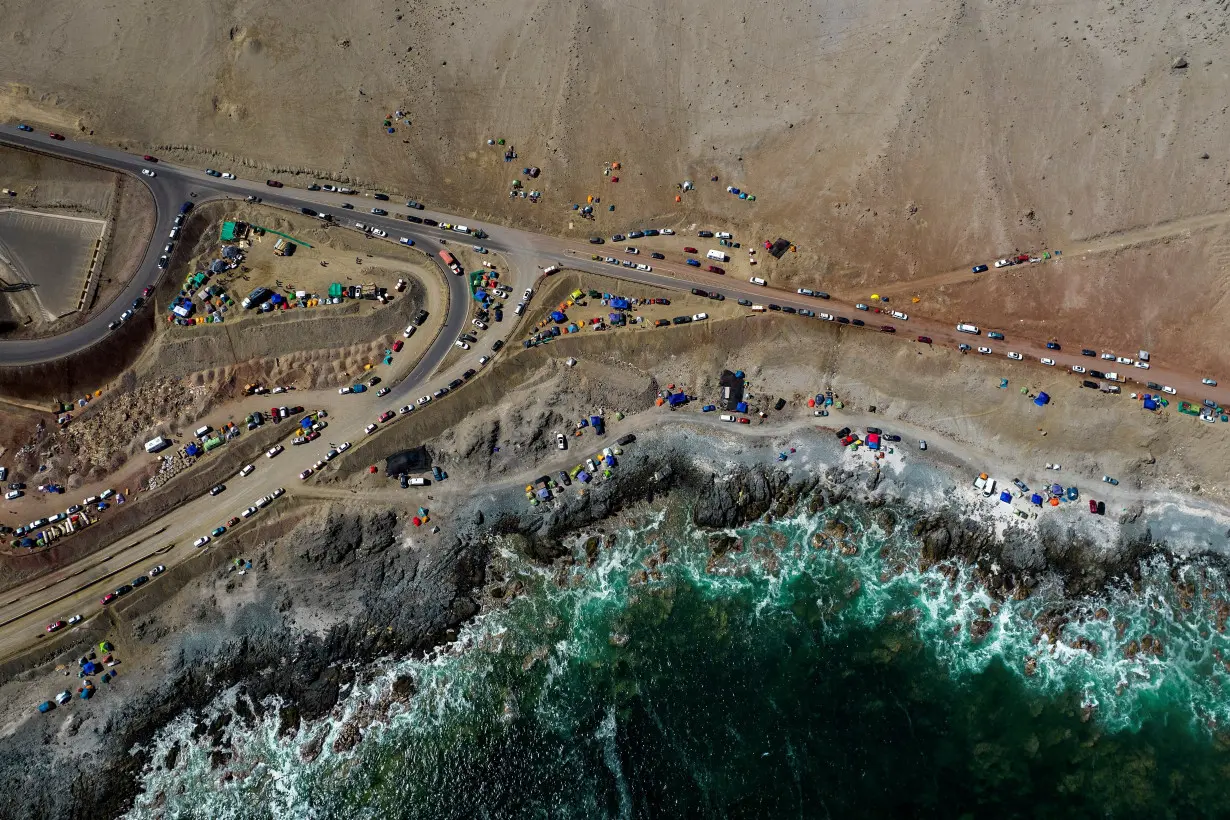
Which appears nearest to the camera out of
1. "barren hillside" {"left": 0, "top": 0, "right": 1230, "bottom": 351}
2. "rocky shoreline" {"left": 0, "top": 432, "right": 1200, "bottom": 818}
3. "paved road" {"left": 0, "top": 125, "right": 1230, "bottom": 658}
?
"rocky shoreline" {"left": 0, "top": 432, "right": 1200, "bottom": 818}

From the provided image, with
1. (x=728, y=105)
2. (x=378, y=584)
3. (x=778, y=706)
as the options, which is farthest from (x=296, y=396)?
(x=778, y=706)

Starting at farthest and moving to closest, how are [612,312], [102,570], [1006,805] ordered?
[612,312], [102,570], [1006,805]

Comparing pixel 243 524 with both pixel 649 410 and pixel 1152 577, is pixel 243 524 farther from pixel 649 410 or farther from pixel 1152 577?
pixel 1152 577

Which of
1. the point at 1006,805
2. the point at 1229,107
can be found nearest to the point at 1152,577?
the point at 1006,805

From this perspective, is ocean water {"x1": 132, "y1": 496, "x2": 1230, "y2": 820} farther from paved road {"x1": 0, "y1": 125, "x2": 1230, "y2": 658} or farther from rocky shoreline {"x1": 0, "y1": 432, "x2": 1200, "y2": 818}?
paved road {"x1": 0, "y1": 125, "x2": 1230, "y2": 658}

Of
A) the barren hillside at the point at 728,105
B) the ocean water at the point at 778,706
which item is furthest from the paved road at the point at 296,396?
the ocean water at the point at 778,706

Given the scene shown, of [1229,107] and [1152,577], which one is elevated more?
[1229,107]

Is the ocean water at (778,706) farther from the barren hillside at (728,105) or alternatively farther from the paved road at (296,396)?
the barren hillside at (728,105)

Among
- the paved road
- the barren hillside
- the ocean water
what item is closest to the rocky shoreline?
the ocean water
